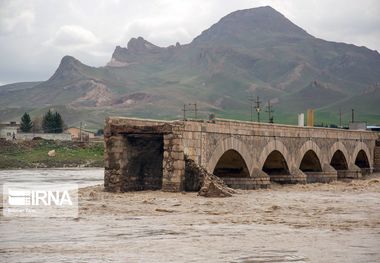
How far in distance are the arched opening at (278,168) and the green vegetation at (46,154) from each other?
32719 millimetres

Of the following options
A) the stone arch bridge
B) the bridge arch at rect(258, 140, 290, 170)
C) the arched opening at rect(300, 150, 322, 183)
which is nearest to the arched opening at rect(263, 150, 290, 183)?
the stone arch bridge

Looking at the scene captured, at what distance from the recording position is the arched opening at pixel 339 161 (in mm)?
46406

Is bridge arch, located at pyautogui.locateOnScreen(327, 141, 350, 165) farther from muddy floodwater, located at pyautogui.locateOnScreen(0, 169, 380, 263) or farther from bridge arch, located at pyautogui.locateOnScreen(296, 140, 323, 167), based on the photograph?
muddy floodwater, located at pyautogui.locateOnScreen(0, 169, 380, 263)

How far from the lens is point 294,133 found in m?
37.1

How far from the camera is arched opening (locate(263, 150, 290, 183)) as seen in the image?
36.0m

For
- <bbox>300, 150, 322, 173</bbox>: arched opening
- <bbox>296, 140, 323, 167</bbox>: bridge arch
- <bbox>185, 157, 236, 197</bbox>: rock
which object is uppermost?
<bbox>296, 140, 323, 167</bbox>: bridge arch

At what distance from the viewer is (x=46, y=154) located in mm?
68750

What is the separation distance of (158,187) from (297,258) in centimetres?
1493

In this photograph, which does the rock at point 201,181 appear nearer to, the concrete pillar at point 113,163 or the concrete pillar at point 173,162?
the concrete pillar at point 173,162

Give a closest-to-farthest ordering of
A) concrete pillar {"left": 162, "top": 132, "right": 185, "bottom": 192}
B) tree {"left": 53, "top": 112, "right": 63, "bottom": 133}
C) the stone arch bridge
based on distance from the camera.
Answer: concrete pillar {"left": 162, "top": 132, "right": 185, "bottom": 192} → the stone arch bridge → tree {"left": 53, "top": 112, "right": 63, "bottom": 133}

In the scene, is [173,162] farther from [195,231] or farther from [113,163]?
[195,231]

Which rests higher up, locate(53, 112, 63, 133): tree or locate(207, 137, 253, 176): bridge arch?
locate(53, 112, 63, 133): tree

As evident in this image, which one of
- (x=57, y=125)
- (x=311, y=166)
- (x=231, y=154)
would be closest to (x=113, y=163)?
(x=231, y=154)

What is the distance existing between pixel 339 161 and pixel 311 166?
5.52 meters
